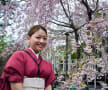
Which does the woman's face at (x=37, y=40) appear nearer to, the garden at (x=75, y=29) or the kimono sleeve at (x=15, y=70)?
the kimono sleeve at (x=15, y=70)

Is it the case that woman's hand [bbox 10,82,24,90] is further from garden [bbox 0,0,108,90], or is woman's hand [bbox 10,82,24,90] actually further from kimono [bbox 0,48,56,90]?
garden [bbox 0,0,108,90]

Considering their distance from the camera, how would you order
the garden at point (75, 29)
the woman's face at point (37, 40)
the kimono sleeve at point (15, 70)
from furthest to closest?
1. the garden at point (75, 29)
2. the woman's face at point (37, 40)
3. the kimono sleeve at point (15, 70)

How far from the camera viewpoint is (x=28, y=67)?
59.6 inches

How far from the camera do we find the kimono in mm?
1437

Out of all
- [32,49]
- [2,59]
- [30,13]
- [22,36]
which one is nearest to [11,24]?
[22,36]

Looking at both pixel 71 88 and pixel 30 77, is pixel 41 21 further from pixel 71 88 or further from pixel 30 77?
pixel 30 77

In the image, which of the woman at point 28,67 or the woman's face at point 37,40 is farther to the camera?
the woman's face at point 37,40

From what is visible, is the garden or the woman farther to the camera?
the garden

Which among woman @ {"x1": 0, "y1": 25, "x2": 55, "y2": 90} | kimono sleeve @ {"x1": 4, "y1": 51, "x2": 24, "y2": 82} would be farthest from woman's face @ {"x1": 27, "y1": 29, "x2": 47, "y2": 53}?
kimono sleeve @ {"x1": 4, "y1": 51, "x2": 24, "y2": 82}

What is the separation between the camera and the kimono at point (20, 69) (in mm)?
1437

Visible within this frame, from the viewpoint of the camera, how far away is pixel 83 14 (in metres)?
6.61

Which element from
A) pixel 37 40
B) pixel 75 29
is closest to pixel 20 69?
pixel 37 40

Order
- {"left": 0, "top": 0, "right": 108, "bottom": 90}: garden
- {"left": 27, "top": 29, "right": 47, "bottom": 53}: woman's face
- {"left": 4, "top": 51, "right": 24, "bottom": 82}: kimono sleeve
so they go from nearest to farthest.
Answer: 1. {"left": 4, "top": 51, "right": 24, "bottom": 82}: kimono sleeve
2. {"left": 27, "top": 29, "right": 47, "bottom": 53}: woman's face
3. {"left": 0, "top": 0, "right": 108, "bottom": 90}: garden

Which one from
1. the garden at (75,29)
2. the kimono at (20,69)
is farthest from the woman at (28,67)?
the garden at (75,29)
